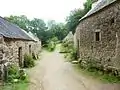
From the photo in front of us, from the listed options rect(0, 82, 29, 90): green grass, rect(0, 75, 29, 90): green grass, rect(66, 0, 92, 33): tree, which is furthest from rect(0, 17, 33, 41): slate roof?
rect(66, 0, 92, 33): tree

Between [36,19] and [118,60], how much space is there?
45.6 metres

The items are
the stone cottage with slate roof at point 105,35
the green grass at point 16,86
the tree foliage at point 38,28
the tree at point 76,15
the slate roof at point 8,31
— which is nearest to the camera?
the green grass at point 16,86

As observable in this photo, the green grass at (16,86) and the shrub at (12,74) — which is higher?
the shrub at (12,74)

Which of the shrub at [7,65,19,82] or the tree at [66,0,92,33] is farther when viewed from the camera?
the tree at [66,0,92,33]

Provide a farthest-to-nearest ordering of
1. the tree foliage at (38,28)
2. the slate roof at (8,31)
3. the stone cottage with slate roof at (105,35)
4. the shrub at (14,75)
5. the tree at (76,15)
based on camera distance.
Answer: the tree foliage at (38,28) → the tree at (76,15) → the slate roof at (8,31) → the stone cottage with slate roof at (105,35) → the shrub at (14,75)

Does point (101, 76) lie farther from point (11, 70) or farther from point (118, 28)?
point (11, 70)

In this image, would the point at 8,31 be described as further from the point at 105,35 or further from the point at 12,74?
the point at 105,35

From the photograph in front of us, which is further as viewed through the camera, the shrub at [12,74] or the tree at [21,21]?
the tree at [21,21]

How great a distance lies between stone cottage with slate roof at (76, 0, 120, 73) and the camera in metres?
13.6

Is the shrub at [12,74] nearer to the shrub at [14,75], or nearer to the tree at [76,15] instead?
the shrub at [14,75]

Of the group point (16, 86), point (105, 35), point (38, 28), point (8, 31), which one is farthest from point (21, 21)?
point (16, 86)

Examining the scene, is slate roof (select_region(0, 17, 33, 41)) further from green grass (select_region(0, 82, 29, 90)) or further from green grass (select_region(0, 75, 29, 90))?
green grass (select_region(0, 82, 29, 90))

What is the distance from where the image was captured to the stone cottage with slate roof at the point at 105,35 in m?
13.6

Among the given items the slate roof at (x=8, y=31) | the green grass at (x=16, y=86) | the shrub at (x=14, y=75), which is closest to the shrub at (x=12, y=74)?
the shrub at (x=14, y=75)
